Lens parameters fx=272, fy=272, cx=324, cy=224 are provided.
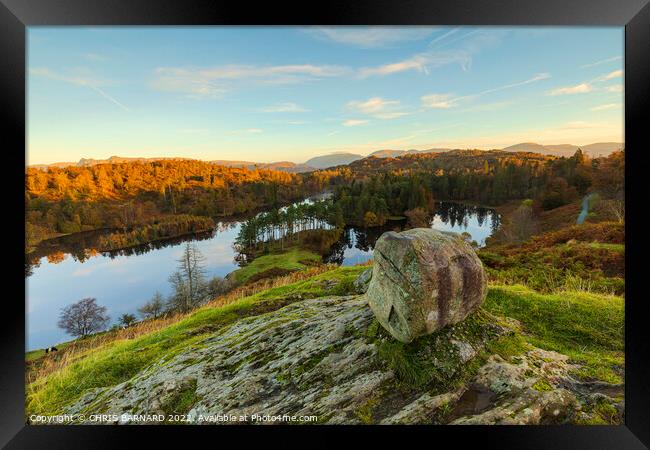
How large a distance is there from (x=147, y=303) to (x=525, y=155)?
11053mm

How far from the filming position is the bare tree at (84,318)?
652 centimetres

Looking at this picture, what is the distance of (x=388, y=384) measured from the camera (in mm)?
2820

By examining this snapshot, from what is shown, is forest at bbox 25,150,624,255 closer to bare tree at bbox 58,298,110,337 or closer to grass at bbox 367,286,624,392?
bare tree at bbox 58,298,110,337

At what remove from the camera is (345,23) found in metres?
3.12

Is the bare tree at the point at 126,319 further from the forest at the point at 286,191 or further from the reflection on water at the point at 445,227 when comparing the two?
the reflection on water at the point at 445,227

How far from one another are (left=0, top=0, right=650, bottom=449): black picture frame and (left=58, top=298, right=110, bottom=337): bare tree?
12.6 feet

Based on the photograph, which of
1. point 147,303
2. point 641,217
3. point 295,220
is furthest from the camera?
point 295,220

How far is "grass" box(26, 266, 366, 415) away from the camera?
382 centimetres

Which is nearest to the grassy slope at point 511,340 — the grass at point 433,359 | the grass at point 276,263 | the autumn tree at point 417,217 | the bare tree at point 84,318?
the grass at point 433,359

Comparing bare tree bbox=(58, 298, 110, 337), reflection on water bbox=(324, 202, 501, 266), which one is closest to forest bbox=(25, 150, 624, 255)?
reflection on water bbox=(324, 202, 501, 266)

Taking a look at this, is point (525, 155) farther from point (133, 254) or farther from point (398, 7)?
point (133, 254)

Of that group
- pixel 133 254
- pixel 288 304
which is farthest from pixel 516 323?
pixel 133 254

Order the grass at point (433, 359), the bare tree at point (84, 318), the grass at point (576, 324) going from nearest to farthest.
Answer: the grass at point (433, 359), the grass at point (576, 324), the bare tree at point (84, 318)

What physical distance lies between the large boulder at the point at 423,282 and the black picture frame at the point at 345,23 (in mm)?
1147
